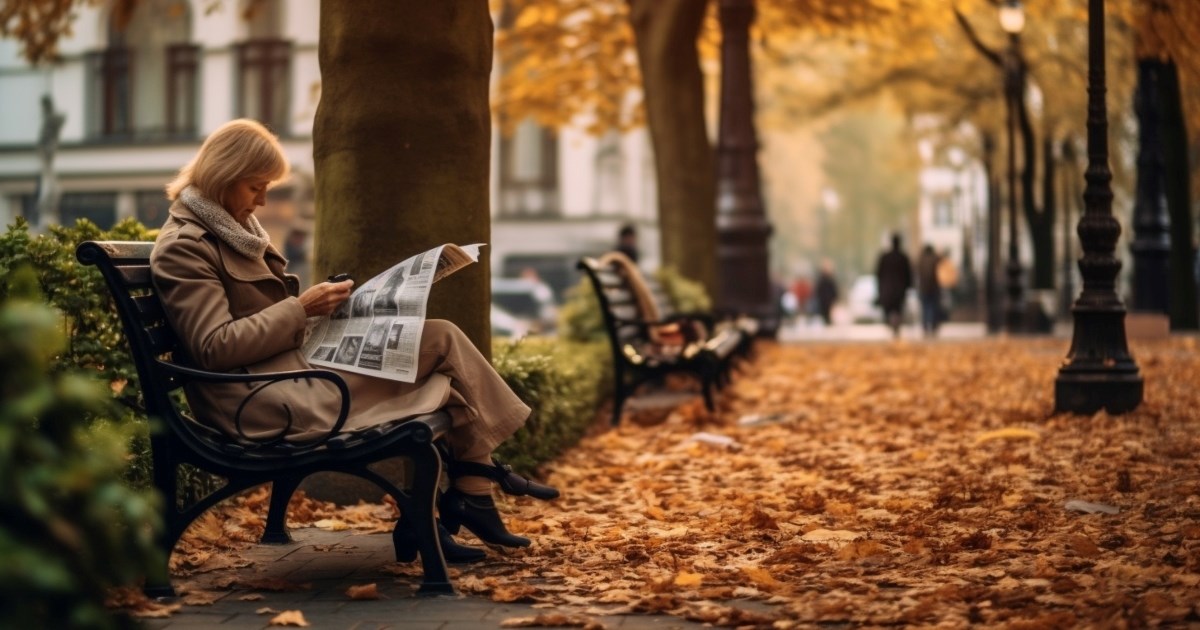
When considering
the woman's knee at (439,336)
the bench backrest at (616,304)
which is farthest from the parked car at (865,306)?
the woman's knee at (439,336)

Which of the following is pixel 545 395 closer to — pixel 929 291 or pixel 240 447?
pixel 240 447

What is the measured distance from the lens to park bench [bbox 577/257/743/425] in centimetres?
1138

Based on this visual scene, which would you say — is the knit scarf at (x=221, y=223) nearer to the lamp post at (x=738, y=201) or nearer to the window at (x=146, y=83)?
the lamp post at (x=738, y=201)

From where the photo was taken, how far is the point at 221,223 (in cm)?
556

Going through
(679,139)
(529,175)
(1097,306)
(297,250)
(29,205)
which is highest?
(529,175)

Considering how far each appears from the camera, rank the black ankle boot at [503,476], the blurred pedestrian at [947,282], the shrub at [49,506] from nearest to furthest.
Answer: the shrub at [49,506]
the black ankle boot at [503,476]
the blurred pedestrian at [947,282]

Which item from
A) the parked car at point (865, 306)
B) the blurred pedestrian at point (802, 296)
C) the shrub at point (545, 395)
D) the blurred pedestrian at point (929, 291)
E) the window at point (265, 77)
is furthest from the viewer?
the blurred pedestrian at point (802, 296)

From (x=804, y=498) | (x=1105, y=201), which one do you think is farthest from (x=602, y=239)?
(x=804, y=498)

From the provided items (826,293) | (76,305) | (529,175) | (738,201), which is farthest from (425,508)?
(529,175)

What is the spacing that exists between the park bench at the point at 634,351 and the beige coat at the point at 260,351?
520 cm

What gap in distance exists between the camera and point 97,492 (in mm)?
2410

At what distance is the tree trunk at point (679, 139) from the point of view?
20.5 m

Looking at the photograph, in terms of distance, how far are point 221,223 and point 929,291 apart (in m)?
30.1

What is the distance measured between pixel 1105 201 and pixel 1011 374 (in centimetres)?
494
